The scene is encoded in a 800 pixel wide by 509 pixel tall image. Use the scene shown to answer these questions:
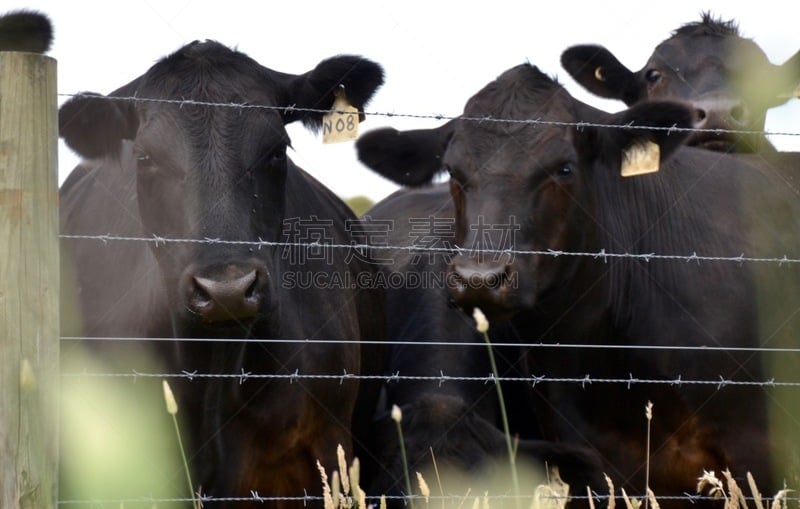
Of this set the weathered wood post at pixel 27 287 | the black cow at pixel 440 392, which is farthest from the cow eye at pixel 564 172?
the weathered wood post at pixel 27 287

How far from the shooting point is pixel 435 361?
21.9ft

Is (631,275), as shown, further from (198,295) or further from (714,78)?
(714,78)

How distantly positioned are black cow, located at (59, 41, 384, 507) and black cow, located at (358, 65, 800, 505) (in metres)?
0.82

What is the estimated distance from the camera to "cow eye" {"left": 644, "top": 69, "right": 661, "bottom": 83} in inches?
357

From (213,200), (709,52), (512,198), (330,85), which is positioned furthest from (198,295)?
(709,52)

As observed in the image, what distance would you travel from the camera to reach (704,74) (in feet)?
29.0

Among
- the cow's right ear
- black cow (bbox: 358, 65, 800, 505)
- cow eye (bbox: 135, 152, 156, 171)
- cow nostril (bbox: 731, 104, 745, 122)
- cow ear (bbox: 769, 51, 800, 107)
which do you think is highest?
cow ear (bbox: 769, 51, 800, 107)

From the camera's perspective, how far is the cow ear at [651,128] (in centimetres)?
580

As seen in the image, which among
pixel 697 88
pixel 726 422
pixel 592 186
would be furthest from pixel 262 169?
pixel 697 88

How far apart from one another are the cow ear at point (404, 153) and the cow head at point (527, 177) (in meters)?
0.17

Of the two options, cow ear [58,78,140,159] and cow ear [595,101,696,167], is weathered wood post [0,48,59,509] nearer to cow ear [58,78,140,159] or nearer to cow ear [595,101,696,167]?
cow ear [58,78,140,159]

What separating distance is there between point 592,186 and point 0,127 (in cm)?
343

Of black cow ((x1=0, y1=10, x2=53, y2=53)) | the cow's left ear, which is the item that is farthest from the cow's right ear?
black cow ((x1=0, y1=10, x2=53, y2=53))

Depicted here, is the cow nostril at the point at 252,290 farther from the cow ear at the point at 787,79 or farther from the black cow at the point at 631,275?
the cow ear at the point at 787,79
